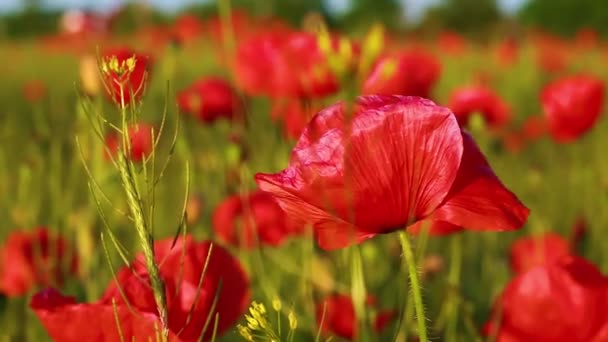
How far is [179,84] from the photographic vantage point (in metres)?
4.97

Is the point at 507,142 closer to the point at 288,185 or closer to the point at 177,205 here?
the point at 177,205

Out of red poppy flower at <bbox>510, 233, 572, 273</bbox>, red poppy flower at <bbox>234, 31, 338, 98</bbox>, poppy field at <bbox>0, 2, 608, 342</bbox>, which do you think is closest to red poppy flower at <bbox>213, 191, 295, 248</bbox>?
poppy field at <bbox>0, 2, 608, 342</bbox>

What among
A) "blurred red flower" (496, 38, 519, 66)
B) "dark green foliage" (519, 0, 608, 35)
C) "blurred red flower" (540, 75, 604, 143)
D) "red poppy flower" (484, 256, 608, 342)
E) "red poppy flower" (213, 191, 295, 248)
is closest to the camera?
"red poppy flower" (484, 256, 608, 342)

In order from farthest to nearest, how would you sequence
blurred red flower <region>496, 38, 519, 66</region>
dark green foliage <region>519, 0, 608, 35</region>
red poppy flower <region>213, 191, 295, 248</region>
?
dark green foliage <region>519, 0, 608, 35</region>
blurred red flower <region>496, 38, 519, 66</region>
red poppy flower <region>213, 191, 295, 248</region>

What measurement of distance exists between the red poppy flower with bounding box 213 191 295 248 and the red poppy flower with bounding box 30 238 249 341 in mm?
446

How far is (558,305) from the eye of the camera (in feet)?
2.11

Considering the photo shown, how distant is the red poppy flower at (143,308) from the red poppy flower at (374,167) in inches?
2.6

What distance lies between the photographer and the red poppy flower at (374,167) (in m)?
0.49

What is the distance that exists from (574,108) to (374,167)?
2.83 feet

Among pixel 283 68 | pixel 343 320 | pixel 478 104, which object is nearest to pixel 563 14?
pixel 478 104

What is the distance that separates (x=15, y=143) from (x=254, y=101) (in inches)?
67.3

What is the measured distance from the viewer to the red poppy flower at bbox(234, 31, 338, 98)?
3.67ft

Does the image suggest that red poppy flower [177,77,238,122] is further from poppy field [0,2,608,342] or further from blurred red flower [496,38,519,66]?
blurred red flower [496,38,519,66]

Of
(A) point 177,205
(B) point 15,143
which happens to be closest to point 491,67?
(B) point 15,143
